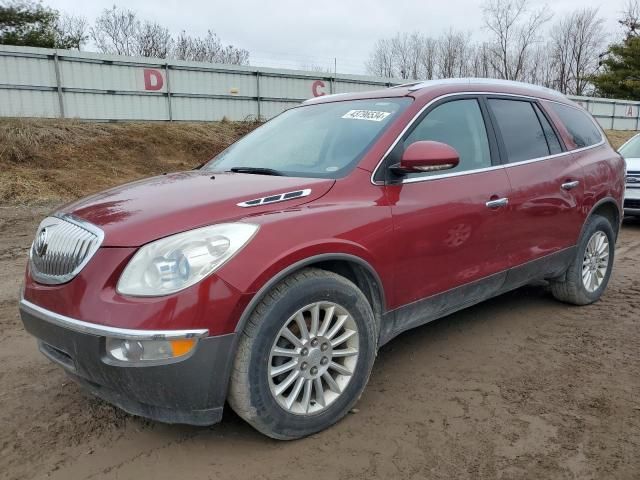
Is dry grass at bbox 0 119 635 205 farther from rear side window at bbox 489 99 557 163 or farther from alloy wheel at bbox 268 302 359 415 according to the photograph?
alloy wheel at bbox 268 302 359 415

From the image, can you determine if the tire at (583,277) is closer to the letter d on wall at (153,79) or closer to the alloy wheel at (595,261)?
the alloy wheel at (595,261)

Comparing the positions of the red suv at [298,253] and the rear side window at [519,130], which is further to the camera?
the rear side window at [519,130]

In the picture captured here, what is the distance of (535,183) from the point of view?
387cm

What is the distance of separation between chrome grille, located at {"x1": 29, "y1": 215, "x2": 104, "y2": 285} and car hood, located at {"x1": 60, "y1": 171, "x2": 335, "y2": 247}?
0.06 metres

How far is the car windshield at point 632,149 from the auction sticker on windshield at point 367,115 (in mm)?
7812

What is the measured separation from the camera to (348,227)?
276cm

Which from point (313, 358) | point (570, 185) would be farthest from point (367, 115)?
point (570, 185)

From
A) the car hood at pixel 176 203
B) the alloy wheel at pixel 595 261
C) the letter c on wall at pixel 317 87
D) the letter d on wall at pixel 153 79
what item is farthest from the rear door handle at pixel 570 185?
the letter c on wall at pixel 317 87

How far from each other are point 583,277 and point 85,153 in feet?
39.9

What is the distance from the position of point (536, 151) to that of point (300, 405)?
270cm

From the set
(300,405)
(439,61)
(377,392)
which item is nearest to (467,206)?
(377,392)

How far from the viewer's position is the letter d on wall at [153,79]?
630 inches

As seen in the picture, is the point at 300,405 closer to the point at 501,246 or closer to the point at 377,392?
the point at 377,392

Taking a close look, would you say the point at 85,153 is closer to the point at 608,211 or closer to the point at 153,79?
the point at 153,79
